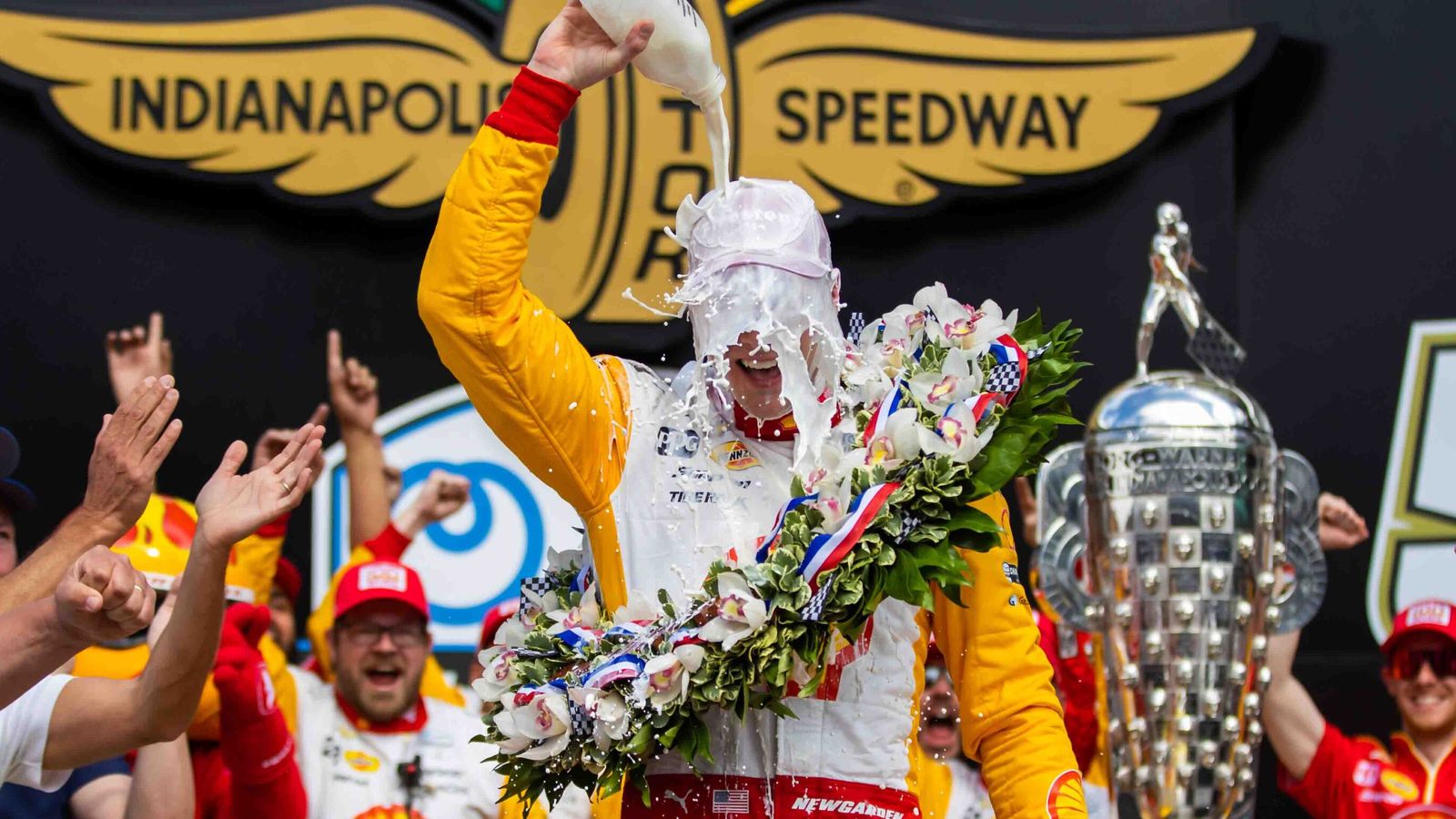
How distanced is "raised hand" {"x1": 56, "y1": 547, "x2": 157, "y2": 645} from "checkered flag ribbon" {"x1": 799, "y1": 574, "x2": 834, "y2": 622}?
97 cm

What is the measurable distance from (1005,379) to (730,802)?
78 cm

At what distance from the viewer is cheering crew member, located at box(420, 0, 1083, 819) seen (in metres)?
2.87

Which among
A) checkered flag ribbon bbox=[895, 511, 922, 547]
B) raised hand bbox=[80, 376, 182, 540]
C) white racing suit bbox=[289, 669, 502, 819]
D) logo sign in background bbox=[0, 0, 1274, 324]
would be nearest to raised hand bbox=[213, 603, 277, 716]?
white racing suit bbox=[289, 669, 502, 819]

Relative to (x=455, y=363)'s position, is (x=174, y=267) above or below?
above

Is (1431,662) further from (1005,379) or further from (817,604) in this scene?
(817,604)

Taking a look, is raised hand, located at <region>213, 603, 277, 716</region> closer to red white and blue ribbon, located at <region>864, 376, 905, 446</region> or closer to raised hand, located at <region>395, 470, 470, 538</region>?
raised hand, located at <region>395, 470, 470, 538</region>

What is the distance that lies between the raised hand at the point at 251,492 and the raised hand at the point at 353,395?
2460mm

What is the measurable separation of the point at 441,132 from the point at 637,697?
3.58 m

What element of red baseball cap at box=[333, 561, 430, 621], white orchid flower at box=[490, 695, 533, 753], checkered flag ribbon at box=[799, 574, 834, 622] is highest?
red baseball cap at box=[333, 561, 430, 621]

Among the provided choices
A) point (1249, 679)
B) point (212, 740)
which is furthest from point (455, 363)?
point (212, 740)

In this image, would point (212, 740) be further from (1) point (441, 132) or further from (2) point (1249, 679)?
(2) point (1249, 679)

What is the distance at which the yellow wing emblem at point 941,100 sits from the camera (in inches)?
242

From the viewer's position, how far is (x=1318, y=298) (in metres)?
6.04

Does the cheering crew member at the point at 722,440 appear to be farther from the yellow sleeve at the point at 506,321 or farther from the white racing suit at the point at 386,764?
the white racing suit at the point at 386,764
